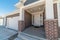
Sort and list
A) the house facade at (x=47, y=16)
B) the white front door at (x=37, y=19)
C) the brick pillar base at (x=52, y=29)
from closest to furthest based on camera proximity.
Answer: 1. the brick pillar base at (x=52, y=29)
2. the house facade at (x=47, y=16)
3. the white front door at (x=37, y=19)

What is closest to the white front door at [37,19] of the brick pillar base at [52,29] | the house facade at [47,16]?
the house facade at [47,16]

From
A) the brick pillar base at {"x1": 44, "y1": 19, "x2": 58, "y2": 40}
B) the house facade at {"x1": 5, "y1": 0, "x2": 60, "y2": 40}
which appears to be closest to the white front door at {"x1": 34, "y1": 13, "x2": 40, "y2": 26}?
the house facade at {"x1": 5, "y1": 0, "x2": 60, "y2": 40}

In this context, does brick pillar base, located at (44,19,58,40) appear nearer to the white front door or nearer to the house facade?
the house facade

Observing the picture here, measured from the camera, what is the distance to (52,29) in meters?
6.62

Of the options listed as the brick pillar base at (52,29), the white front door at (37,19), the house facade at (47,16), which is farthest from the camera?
the white front door at (37,19)

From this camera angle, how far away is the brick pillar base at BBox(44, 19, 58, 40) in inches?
255

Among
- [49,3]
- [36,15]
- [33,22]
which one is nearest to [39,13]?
[36,15]

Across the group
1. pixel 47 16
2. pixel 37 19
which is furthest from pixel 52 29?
pixel 37 19

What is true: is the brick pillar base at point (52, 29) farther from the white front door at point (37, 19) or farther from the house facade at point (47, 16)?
the white front door at point (37, 19)

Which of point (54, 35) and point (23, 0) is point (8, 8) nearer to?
point (23, 0)

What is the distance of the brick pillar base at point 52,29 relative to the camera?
6.46 metres

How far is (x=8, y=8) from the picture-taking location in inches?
969

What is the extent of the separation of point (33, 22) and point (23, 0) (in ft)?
14.1

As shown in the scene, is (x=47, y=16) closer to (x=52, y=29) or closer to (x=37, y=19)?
(x=52, y=29)
